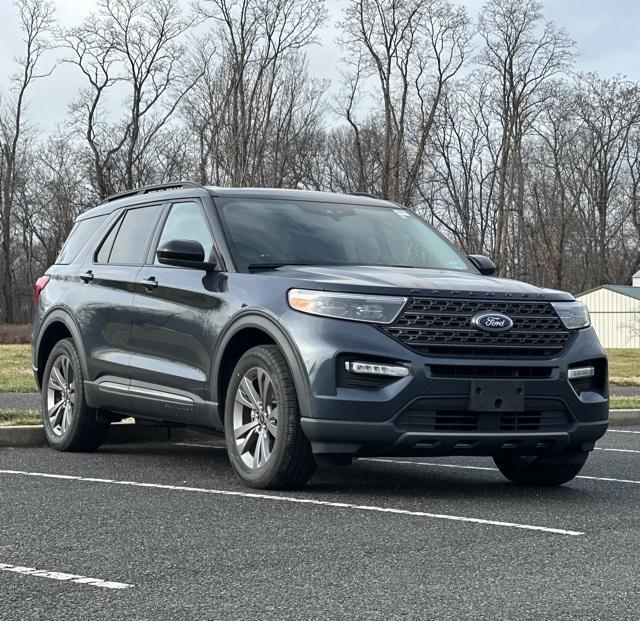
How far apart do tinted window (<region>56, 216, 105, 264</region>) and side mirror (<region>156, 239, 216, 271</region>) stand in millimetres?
2399

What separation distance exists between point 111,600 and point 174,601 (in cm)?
23

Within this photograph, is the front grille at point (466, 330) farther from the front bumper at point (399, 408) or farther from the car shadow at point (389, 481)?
the car shadow at point (389, 481)

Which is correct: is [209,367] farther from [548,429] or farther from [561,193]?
[561,193]

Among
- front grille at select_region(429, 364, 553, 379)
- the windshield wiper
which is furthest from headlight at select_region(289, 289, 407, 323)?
the windshield wiper

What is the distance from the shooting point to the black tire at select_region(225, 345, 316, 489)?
22.5 feet

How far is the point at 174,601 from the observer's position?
4.21m

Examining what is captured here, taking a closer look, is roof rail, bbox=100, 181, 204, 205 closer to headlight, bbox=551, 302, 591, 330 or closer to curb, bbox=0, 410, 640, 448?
curb, bbox=0, 410, 640, 448

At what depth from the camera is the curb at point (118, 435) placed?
9.74 metres

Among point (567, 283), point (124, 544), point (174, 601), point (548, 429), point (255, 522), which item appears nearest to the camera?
point (174, 601)

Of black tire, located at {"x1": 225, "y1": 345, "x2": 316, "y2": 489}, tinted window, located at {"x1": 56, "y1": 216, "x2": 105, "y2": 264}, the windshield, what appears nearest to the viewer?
black tire, located at {"x1": 225, "y1": 345, "x2": 316, "y2": 489}

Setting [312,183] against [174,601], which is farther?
[312,183]

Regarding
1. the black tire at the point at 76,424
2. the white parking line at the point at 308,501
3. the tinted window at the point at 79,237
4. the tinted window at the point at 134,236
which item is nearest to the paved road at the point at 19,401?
the tinted window at the point at 79,237


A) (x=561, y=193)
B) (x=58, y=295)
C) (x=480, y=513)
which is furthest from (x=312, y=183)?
(x=480, y=513)

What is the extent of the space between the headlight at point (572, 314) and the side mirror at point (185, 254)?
2.26 m
